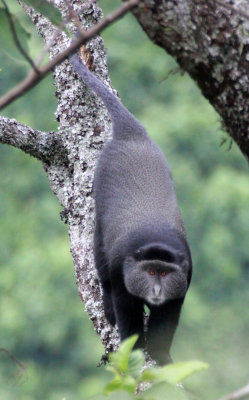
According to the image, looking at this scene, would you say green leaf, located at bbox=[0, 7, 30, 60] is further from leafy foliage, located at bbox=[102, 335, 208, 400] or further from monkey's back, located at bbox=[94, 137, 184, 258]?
monkey's back, located at bbox=[94, 137, 184, 258]

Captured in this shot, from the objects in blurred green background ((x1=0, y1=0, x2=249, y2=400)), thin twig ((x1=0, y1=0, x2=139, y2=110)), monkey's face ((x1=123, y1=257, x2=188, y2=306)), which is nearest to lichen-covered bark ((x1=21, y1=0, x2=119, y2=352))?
monkey's face ((x1=123, y1=257, x2=188, y2=306))

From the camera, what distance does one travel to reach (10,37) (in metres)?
1.84

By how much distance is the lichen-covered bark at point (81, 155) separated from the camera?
4.28 metres

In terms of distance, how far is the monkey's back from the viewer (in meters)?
4.30

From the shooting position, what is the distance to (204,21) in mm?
2215

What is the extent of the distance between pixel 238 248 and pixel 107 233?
995 cm

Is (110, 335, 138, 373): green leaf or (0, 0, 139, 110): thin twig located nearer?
(0, 0, 139, 110): thin twig

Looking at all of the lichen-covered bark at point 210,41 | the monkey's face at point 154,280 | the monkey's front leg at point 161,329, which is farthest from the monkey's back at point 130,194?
the lichen-covered bark at point 210,41

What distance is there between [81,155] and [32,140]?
299 millimetres

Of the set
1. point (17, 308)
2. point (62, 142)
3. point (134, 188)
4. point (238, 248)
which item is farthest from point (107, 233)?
point (238, 248)

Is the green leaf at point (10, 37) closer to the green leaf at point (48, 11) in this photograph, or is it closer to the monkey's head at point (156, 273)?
the green leaf at point (48, 11)

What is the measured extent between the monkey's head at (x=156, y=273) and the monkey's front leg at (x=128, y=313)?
0.13 metres

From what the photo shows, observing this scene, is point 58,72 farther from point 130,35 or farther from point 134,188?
point 130,35

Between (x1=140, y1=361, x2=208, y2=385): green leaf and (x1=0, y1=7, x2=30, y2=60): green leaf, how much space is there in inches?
29.9
